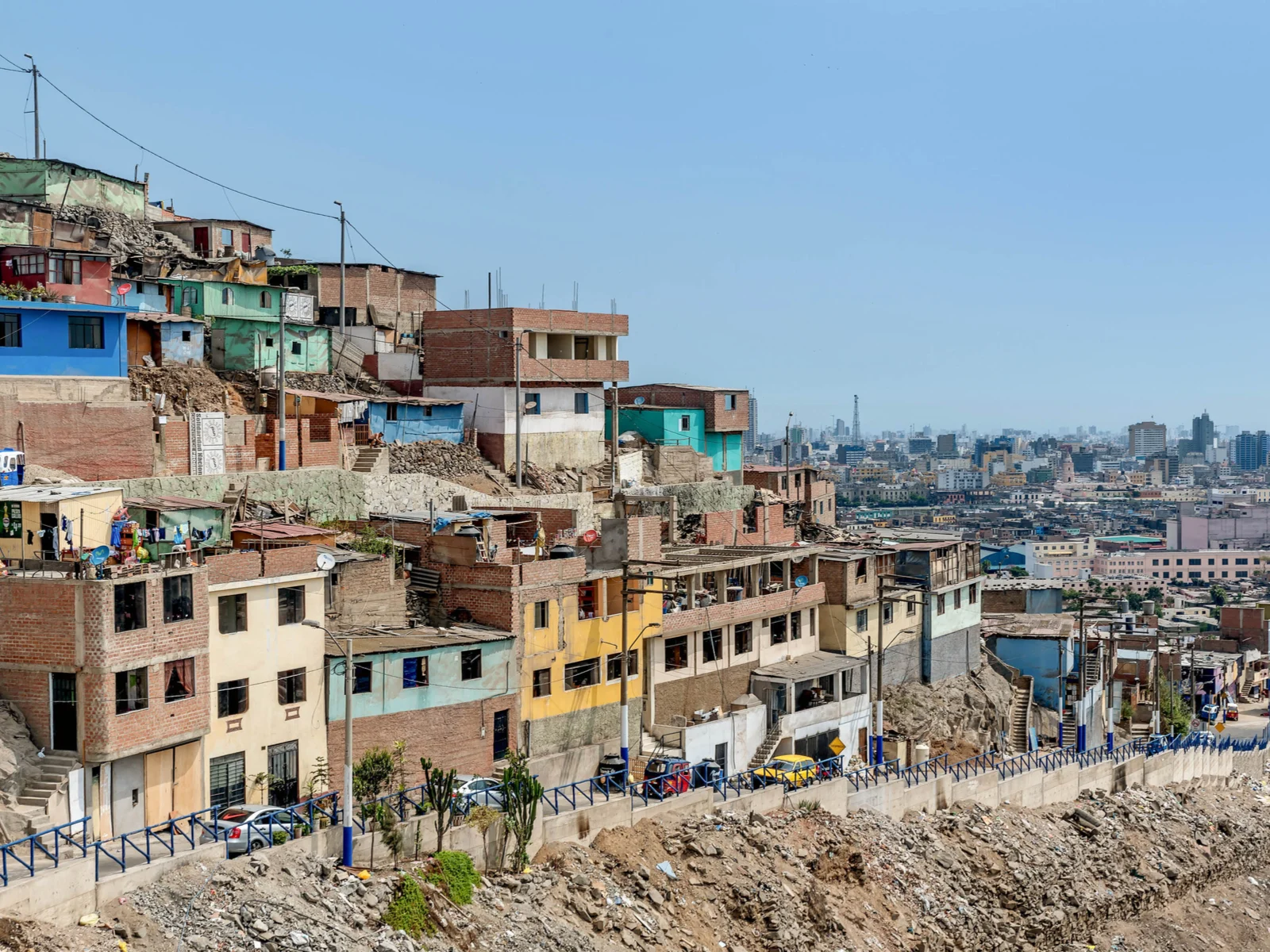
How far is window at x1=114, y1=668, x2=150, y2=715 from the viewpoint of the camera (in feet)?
76.0

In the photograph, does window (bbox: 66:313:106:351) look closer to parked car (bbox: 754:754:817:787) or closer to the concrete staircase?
the concrete staircase

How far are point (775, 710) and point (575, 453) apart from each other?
41.0ft

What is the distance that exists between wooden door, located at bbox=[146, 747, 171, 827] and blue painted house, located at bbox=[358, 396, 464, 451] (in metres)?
17.4

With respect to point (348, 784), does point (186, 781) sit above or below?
below

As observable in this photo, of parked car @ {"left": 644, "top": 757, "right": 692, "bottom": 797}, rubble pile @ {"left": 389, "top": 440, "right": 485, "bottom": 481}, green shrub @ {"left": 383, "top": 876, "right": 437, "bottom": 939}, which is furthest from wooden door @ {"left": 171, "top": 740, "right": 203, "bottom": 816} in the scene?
rubble pile @ {"left": 389, "top": 440, "right": 485, "bottom": 481}

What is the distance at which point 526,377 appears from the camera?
4500 cm

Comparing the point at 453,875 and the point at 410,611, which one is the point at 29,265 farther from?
the point at 453,875

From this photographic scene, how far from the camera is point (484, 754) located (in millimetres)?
29922

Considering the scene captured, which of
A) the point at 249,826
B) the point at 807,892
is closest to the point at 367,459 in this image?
the point at 807,892

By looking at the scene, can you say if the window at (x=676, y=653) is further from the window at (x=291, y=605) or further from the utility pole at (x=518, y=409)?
the window at (x=291, y=605)

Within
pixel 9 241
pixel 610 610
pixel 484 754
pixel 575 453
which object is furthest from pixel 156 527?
pixel 575 453

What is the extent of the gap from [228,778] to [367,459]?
45.8 feet

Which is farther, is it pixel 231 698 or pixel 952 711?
pixel 952 711

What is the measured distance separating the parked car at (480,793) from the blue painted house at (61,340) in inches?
492
